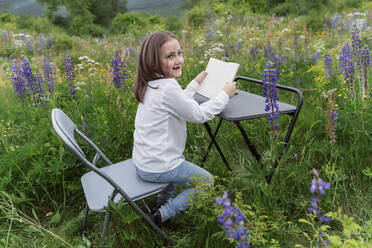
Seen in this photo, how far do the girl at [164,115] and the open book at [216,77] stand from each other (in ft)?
0.22

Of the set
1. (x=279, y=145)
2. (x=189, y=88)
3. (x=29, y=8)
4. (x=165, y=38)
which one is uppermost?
(x=165, y=38)

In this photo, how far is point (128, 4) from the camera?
21.6 meters

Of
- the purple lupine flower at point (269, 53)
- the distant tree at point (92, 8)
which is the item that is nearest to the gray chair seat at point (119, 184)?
the purple lupine flower at point (269, 53)

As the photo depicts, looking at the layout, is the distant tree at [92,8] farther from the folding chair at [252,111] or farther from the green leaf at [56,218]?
the folding chair at [252,111]

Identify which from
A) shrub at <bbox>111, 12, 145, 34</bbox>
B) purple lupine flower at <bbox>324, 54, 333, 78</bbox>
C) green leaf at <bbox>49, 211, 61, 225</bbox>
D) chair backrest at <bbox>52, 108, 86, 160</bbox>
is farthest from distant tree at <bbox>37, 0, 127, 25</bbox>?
chair backrest at <bbox>52, 108, 86, 160</bbox>

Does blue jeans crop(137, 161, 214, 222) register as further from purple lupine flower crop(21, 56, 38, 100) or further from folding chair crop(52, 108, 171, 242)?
purple lupine flower crop(21, 56, 38, 100)

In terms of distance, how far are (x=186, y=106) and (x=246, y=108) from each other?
0.44 m

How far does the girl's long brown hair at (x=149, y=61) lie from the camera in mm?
2066

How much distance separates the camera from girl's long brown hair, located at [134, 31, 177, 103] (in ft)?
6.78

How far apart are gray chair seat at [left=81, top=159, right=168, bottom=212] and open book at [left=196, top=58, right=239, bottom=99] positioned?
0.69 meters

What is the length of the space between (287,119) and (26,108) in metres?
2.46

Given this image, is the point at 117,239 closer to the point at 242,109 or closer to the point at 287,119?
the point at 242,109

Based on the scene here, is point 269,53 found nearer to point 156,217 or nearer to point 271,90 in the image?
point 271,90

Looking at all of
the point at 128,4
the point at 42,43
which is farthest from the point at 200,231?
the point at 128,4
